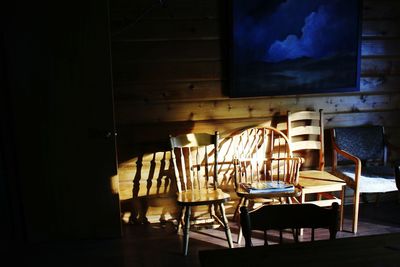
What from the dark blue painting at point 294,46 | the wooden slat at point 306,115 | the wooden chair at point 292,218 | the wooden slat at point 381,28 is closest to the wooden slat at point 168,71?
the dark blue painting at point 294,46

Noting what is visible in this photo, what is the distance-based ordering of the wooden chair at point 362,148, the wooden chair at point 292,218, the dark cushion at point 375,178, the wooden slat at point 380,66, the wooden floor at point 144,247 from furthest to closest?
the wooden slat at point 380,66 < the wooden chair at point 362,148 < the dark cushion at point 375,178 < the wooden floor at point 144,247 < the wooden chair at point 292,218

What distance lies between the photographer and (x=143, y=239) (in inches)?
127

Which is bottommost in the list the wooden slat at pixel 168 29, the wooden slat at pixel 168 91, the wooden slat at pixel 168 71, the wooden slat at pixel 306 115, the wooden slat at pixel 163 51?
the wooden slat at pixel 306 115

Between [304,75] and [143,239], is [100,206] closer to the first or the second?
[143,239]

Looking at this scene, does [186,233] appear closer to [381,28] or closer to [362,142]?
[362,142]

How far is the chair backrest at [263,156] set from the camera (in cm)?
327

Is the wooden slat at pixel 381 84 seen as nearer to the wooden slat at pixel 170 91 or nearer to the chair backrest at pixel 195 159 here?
the wooden slat at pixel 170 91

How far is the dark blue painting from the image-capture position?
332cm

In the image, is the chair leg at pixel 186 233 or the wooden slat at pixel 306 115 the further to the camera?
the wooden slat at pixel 306 115

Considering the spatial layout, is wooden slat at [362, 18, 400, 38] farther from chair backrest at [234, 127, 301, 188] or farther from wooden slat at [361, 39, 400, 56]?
chair backrest at [234, 127, 301, 188]

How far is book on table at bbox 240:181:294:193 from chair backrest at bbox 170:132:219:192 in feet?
0.91

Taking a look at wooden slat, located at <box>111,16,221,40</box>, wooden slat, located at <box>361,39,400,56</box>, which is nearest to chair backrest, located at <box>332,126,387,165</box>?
wooden slat, located at <box>361,39,400,56</box>

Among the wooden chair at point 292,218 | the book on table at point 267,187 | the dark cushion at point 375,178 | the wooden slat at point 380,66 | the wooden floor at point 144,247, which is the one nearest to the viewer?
the wooden chair at point 292,218

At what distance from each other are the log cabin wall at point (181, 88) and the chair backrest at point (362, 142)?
0.34 feet
